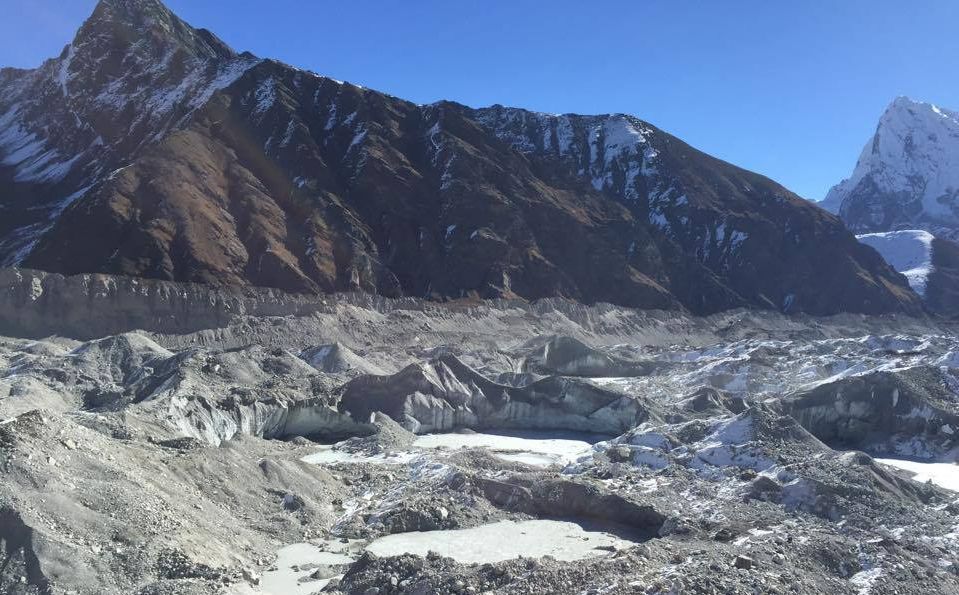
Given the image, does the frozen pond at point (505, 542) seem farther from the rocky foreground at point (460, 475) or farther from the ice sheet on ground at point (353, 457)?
the ice sheet on ground at point (353, 457)

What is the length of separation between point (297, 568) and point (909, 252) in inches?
6842

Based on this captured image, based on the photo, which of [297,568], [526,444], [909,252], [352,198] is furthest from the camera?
[909,252]

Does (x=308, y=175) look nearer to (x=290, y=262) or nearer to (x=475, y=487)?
(x=290, y=262)

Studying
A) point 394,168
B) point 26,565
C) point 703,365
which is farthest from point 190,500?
point 394,168

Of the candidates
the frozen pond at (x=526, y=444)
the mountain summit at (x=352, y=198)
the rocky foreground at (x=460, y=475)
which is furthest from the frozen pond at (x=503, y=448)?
the mountain summit at (x=352, y=198)

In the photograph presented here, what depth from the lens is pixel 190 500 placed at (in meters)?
27.2

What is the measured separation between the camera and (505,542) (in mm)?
29141

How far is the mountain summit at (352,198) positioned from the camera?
94562 mm

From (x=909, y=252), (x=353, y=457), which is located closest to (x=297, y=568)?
(x=353, y=457)

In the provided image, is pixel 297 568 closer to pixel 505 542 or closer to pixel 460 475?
pixel 505 542

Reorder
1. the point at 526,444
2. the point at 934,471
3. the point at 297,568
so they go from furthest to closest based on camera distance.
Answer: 1. the point at 526,444
2. the point at 934,471
3. the point at 297,568

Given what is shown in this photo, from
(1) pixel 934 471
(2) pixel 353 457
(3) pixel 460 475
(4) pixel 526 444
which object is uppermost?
(3) pixel 460 475

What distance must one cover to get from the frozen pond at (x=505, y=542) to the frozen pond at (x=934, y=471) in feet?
64.9

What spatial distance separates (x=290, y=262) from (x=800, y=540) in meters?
75.6
